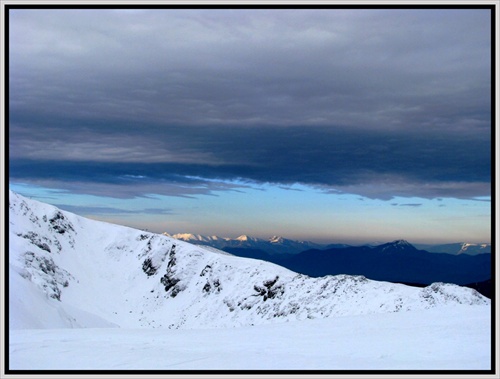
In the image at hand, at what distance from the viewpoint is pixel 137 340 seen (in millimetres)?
16641

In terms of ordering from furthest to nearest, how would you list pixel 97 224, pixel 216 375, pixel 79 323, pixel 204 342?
pixel 97 224 → pixel 79 323 → pixel 204 342 → pixel 216 375

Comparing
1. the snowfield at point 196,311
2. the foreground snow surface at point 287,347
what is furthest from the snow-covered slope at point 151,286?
the foreground snow surface at point 287,347

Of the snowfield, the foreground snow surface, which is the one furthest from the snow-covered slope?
the foreground snow surface

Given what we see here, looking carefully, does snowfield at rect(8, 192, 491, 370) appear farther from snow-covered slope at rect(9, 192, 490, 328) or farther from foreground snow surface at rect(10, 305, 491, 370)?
snow-covered slope at rect(9, 192, 490, 328)

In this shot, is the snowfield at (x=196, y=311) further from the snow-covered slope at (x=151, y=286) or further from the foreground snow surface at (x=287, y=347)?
the snow-covered slope at (x=151, y=286)

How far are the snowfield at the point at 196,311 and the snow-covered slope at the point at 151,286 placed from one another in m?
0.22

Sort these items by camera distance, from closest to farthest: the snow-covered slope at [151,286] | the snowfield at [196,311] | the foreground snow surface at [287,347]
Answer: the foreground snow surface at [287,347] < the snowfield at [196,311] < the snow-covered slope at [151,286]

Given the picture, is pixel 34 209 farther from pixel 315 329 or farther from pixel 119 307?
pixel 315 329

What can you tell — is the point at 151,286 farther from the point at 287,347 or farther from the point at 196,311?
the point at 287,347

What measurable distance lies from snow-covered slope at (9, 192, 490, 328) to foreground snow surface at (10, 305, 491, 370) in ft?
44.7

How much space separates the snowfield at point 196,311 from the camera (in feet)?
43.9

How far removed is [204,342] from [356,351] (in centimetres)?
530

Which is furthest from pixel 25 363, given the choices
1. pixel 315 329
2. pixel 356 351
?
pixel 315 329

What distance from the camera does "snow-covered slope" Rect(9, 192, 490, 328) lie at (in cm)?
4638
